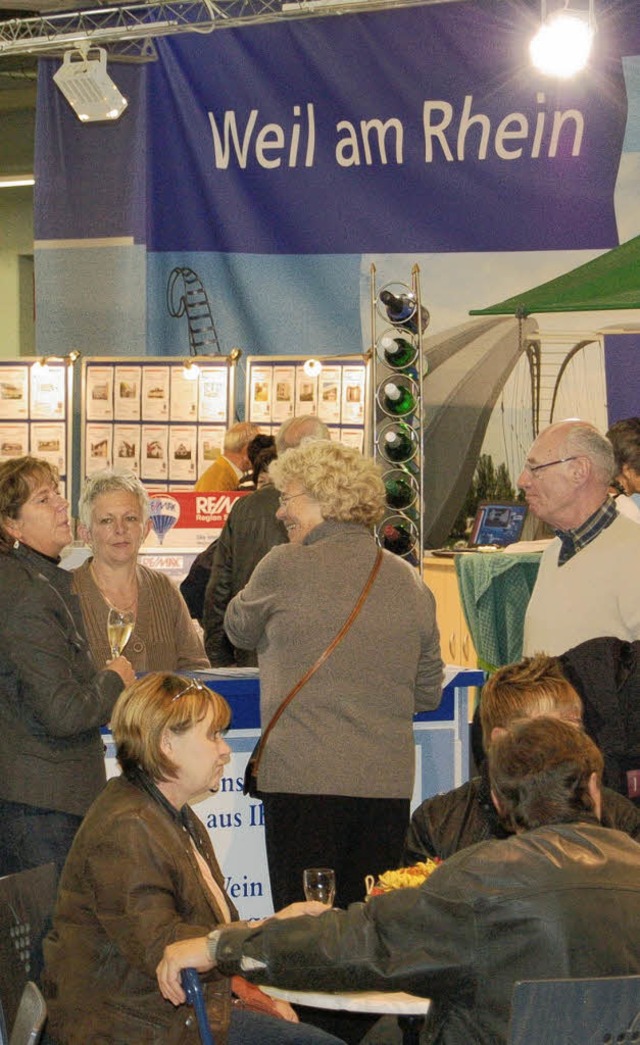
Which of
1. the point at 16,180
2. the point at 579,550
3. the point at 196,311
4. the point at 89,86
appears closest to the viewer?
the point at 579,550

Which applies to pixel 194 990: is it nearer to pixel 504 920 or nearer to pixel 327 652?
pixel 504 920

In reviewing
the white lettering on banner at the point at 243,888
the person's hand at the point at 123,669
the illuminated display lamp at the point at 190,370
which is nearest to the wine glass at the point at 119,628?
the person's hand at the point at 123,669

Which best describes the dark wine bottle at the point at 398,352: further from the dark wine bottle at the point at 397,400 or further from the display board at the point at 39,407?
the display board at the point at 39,407

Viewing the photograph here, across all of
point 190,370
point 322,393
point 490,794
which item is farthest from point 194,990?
point 190,370

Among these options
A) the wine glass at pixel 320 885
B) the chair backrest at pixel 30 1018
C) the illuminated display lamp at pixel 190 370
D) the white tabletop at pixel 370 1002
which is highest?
the illuminated display lamp at pixel 190 370

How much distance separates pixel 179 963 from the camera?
87.0 inches

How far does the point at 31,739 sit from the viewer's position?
3.25 meters

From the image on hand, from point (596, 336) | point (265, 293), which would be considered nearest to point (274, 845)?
point (596, 336)

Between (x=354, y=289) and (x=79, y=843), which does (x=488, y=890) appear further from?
(x=354, y=289)

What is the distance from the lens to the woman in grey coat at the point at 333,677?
3.43 meters

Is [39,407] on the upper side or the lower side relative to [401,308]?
lower

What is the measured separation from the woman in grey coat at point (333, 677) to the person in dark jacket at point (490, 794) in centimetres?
48

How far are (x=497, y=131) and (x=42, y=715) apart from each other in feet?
21.0

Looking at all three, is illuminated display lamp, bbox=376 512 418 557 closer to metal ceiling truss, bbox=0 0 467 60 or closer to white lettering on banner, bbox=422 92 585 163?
white lettering on banner, bbox=422 92 585 163
